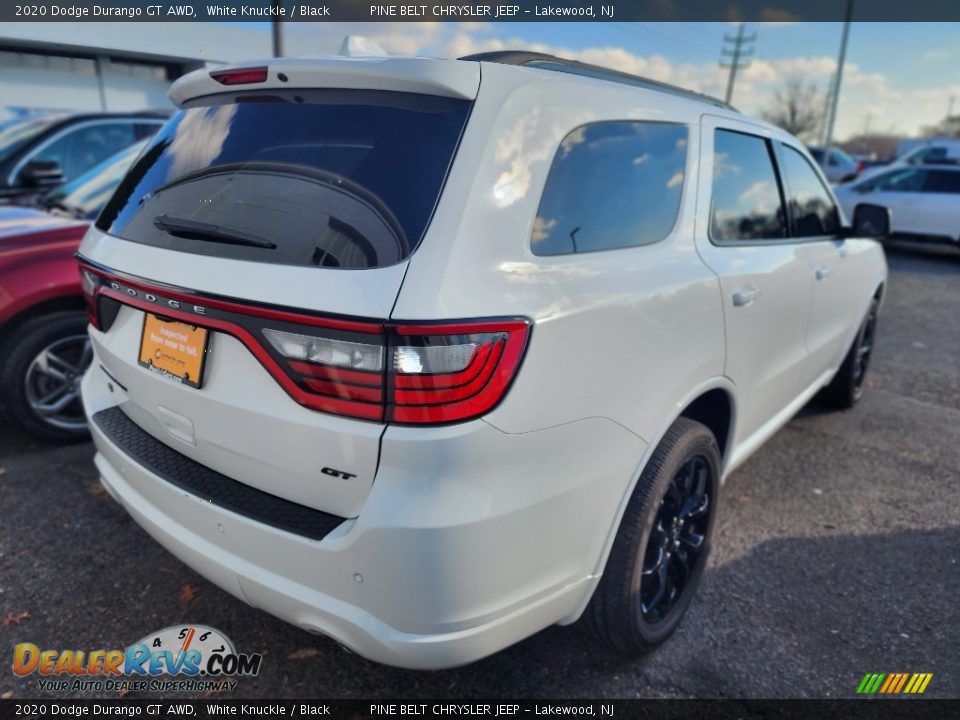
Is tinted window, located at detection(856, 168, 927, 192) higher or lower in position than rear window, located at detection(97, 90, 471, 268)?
lower

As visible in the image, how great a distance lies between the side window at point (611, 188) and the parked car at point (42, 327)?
277cm

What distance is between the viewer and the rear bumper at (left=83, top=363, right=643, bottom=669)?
1.51 m

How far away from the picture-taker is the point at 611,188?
2.02 metres

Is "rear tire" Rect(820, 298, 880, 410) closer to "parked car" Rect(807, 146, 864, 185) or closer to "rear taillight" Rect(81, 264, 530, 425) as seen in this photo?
"rear taillight" Rect(81, 264, 530, 425)

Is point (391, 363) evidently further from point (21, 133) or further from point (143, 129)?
point (21, 133)

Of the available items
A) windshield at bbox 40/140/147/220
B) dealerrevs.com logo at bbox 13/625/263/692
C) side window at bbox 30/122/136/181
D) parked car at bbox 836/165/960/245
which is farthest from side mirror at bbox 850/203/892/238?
parked car at bbox 836/165/960/245

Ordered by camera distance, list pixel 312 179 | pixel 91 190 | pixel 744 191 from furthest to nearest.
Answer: pixel 91 190 → pixel 744 191 → pixel 312 179

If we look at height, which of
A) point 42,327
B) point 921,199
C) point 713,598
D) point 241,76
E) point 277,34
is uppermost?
point 277,34

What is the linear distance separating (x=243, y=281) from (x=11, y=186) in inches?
182

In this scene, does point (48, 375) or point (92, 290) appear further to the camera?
point (48, 375)

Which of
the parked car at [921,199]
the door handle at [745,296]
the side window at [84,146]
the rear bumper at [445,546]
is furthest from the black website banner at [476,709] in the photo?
the parked car at [921,199]

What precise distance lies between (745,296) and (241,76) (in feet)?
6.16

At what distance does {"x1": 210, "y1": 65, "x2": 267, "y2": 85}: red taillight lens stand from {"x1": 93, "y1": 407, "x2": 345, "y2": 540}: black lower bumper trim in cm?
112

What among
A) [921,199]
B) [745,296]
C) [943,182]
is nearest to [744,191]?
[745,296]
